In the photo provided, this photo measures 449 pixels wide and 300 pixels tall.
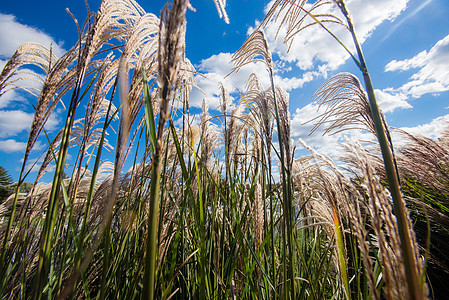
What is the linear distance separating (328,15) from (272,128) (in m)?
0.81

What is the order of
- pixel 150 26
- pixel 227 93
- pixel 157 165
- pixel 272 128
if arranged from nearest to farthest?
1. pixel 157 165
2. pixel 150 26
3. pixel 272 128
4. pixel 227 93

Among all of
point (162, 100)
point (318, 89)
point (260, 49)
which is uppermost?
point (260, 49)

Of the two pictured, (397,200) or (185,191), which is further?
(185,191)

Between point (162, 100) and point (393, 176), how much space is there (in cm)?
72

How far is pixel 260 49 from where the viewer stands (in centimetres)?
172

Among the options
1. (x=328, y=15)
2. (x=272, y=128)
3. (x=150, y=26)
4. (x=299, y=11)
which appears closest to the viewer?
(x=328, y=15)

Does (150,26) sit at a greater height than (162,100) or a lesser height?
greater

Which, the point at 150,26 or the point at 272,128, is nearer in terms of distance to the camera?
the point at 150,26

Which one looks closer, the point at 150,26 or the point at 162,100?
the point at 162,100

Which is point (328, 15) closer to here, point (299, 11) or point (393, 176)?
point (299, 11)

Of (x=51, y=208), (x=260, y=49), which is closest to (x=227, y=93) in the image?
(x=260, y=49)

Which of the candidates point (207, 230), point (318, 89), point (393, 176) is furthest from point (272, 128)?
point (207, 230)

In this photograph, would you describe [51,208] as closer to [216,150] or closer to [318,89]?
[318,89]

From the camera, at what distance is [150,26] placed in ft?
4.61
